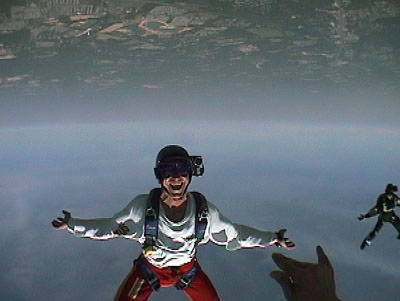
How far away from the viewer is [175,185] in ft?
10.4

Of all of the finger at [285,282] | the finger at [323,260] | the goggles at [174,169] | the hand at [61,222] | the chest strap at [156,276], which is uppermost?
the finger at [323,260]

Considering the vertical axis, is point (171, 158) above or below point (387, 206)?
above

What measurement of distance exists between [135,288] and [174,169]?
141cm

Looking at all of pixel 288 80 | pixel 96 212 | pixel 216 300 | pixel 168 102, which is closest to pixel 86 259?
pixel 96 212

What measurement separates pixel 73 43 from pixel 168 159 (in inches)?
492

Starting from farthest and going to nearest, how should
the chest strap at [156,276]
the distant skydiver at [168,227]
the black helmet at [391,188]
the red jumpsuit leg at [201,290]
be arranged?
the black helmet at [391,188] → the red jumpsuit leg at [201,290] → the chest strap at [156,276] → the distant skydiver at [168,227]

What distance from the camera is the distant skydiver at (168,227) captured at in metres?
3.12

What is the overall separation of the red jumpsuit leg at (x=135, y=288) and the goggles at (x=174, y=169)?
1.21m

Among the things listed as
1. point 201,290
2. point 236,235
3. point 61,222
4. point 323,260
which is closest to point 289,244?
point 236,235

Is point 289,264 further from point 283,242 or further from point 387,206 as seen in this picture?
point 387,206

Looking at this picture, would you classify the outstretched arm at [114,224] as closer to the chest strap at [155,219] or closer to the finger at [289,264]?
the chest strap at [155,219]

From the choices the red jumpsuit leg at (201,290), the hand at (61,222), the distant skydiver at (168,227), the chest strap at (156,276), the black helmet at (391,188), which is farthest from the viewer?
the black helmet at (391,188)

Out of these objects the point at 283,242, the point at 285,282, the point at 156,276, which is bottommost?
the point at 156,276

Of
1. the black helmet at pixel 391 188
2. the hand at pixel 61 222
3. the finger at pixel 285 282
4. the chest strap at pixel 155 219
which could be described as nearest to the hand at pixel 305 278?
the finger at pixel 285 282
